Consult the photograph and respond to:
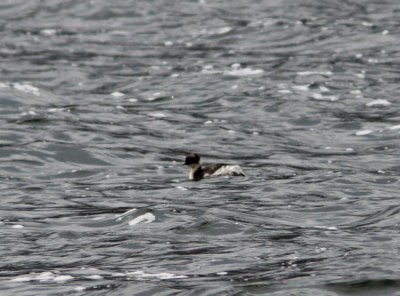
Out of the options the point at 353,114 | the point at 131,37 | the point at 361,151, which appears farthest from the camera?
the point at 131,37

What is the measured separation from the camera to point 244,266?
43.1 feet

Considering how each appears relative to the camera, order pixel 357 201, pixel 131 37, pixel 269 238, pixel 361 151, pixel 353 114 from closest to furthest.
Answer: pixel 269 238 → pixel 357 201 → pixel 361 151 → pixel 353 114 → pixel 131 37

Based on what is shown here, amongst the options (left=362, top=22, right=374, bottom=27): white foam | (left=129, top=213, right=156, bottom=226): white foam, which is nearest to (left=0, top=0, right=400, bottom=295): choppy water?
(left=129, top=213, right=156, bottom=226): white foam

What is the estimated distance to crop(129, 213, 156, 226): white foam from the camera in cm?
1539

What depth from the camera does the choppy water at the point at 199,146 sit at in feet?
43.5

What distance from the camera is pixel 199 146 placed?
20.9 metres

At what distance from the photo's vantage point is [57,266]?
13414 mm

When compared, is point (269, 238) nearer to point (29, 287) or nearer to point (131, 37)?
point (29, 287)

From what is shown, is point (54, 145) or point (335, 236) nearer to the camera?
point (335, 236)

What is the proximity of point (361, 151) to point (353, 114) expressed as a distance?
8.67 feet

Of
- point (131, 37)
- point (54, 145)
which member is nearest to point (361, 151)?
point (54, 145)

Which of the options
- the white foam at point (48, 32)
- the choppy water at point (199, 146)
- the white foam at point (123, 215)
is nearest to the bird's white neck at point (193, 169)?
the choppy water at point (199, 146)

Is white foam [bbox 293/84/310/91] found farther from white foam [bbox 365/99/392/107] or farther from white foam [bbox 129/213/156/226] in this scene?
white foam [bbox 129/213/156/226]

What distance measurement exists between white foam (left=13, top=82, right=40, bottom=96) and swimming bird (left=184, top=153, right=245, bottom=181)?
23.9 ft
